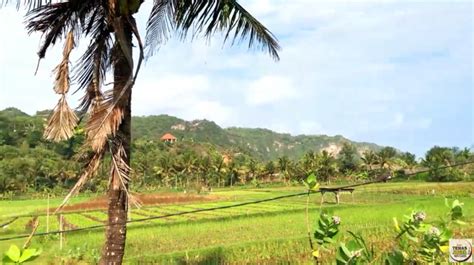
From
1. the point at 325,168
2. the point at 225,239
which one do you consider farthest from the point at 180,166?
the point at 225,239

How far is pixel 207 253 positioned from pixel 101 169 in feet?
23.7

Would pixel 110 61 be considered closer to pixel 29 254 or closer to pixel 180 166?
pixel 29 254

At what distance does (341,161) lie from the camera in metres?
61.5

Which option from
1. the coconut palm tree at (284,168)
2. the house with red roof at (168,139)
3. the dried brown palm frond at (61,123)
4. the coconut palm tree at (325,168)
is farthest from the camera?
the house with red roof at (168,139)

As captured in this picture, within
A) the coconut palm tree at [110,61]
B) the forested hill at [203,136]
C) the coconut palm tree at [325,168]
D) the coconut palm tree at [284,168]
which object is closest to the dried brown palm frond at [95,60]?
the coconut palm tree at [110,61]

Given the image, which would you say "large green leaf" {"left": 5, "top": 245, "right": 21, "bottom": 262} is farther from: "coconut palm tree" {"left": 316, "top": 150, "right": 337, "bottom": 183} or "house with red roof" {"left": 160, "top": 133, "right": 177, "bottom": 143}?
"house with red roof" {"left": 160, "top": 133, "right": 177, "bottom": 143}

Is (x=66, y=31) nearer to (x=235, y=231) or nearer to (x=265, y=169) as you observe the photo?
(x=235, y=231)

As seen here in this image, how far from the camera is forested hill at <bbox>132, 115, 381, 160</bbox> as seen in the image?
11969 cm

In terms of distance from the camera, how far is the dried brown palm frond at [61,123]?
551cm

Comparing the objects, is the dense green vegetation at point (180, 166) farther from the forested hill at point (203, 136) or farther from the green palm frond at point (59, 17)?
the green palm frond at point (59, 17)

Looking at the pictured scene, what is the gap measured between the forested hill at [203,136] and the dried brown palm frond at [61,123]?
45894 millimetres

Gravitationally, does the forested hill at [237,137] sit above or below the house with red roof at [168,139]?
above

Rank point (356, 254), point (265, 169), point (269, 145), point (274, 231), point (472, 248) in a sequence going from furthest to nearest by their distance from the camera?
point (269, 145), point (265, 169), point (274, 231), point (472, 248), point (356, 254)

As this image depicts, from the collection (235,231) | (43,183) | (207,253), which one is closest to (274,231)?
(235,231)
